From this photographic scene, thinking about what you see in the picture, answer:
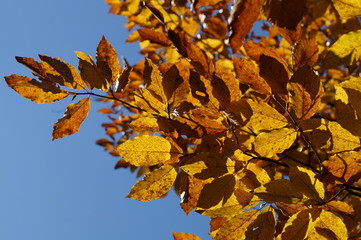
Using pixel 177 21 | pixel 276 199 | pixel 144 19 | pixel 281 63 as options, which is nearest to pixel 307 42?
pixel 281 63

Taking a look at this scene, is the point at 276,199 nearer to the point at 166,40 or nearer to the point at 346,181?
the point at 346,181

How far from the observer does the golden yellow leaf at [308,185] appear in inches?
31.7

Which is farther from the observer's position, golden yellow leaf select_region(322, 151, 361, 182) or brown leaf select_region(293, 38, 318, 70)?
brown leaf select_region(293, 38, 318, 70)

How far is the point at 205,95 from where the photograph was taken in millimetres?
903

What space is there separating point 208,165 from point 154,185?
0.52 feet

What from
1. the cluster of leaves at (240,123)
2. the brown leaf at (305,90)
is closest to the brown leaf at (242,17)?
the cluster of leaves at (240,123)

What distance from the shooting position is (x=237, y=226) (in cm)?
91

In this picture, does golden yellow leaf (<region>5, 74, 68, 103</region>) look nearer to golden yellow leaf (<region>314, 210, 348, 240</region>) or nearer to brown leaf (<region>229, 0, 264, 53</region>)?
brown leaf (<region>229, 0, 264, 53</region>)

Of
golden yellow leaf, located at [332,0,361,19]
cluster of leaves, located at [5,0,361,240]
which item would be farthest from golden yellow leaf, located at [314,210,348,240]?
golden yellow leaf, located at [332,0,361,19]

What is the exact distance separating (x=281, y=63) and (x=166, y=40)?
22.3 inches

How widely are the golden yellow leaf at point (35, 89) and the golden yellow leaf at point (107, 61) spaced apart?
12cm

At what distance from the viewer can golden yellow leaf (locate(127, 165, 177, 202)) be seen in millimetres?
870

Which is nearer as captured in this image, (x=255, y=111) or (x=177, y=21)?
(x=255, y=111)

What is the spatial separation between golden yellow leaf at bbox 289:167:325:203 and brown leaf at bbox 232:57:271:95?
22 centimetres
